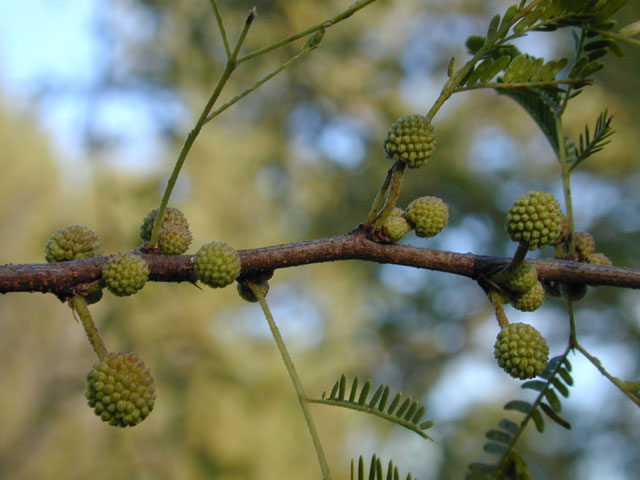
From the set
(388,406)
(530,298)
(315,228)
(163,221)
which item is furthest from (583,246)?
(315,228)

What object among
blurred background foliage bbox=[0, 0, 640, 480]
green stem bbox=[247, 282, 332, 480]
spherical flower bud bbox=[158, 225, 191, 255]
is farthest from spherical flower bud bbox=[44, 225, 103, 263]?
blurred background foliage bbox=[0, 0, 640, 480]

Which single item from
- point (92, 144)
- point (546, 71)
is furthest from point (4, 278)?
point (92, 144)

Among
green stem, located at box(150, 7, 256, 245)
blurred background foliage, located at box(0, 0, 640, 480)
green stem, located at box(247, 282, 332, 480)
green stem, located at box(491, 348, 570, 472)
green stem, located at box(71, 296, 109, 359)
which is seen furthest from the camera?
blurred background foliage, located at box(0, 0, 640, 480)

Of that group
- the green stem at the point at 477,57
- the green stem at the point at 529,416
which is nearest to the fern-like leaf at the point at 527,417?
the green stem at the point at 529,416

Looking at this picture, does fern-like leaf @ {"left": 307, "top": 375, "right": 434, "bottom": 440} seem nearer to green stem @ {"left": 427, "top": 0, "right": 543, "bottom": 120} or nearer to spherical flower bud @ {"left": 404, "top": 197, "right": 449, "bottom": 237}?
spherical flower bud @ {"left": 404, "top": 197, "right": 449, "bottom": 237}

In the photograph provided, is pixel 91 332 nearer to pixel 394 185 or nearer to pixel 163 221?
pixel 163 221

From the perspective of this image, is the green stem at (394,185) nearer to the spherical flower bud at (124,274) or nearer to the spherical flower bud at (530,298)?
the spherical flower bud at (530,298)
